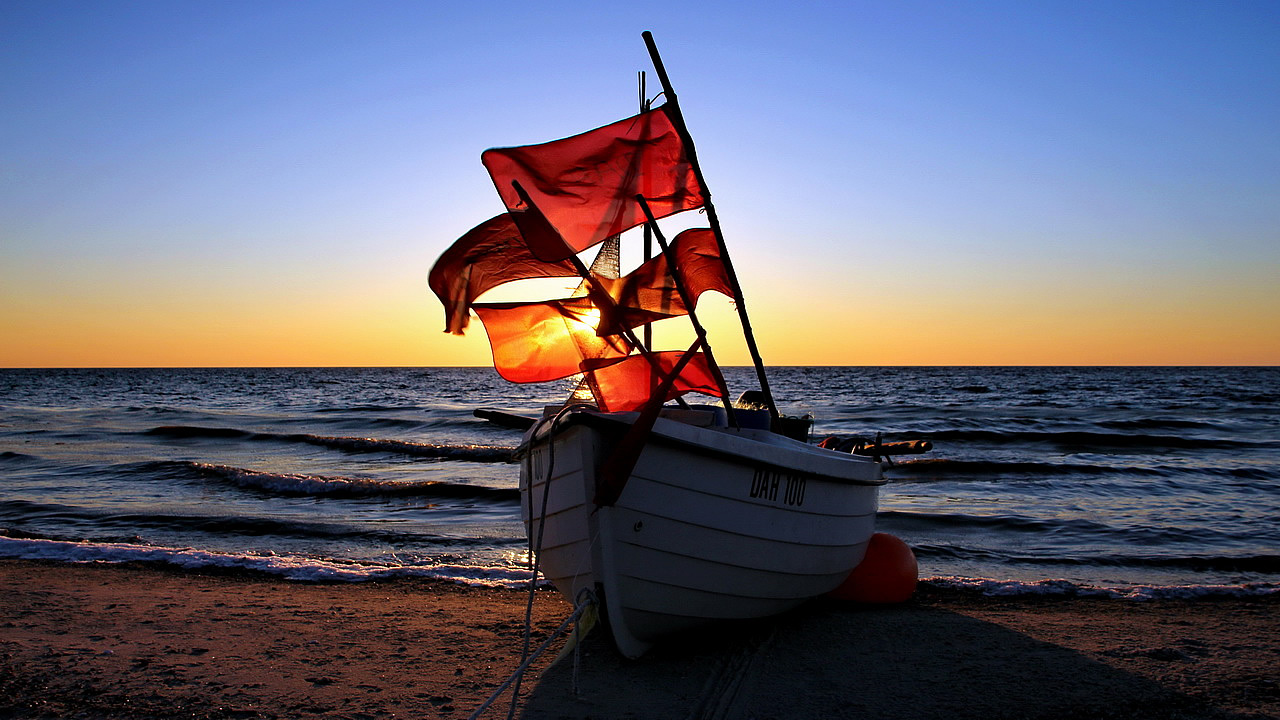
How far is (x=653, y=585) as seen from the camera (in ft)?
16.6

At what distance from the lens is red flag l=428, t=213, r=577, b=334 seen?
228 inches

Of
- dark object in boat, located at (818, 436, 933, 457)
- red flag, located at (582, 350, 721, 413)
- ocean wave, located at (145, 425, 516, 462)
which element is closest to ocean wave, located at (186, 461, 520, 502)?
ocean wave, located at (145, 425, 516, 462)

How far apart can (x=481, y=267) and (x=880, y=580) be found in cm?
452

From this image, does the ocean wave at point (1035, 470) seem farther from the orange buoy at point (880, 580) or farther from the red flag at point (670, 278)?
the red flag at point (670, 278)

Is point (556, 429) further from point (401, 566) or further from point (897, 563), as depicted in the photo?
point (401, 566)

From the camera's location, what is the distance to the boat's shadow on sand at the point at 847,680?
486cm

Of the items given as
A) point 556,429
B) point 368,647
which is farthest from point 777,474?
point 368,647

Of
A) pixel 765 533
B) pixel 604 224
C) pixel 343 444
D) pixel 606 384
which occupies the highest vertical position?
pixel 604 224

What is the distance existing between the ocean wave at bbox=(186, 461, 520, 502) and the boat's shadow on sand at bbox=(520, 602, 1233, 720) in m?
8.77

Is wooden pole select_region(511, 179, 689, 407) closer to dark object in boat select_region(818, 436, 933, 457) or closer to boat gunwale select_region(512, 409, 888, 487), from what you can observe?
boat gunwale select_region(512, 409, 888, 487)

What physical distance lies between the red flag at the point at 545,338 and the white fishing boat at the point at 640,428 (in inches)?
0.4

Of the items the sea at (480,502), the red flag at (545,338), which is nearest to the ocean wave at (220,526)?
the sea at (480,502)

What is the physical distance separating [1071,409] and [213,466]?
116 feet

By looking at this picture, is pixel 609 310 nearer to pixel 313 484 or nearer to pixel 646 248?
pixel 646 248
